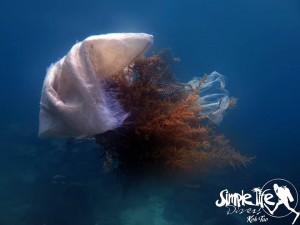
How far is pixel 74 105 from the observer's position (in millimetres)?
3002

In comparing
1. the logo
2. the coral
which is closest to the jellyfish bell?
the coral

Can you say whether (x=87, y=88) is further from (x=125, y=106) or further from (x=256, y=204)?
(x=256, y=204)

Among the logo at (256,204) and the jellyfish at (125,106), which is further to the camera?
the logo at (256,204)

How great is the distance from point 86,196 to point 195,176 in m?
3.56

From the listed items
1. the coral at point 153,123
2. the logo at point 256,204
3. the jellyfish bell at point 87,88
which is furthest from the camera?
the logo at point 256,204

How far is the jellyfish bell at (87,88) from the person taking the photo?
2.99 metres

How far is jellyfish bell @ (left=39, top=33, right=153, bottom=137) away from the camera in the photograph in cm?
299

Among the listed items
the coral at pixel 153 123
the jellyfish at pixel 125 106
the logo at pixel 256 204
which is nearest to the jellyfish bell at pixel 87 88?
the jellyfish at pixel 125 106

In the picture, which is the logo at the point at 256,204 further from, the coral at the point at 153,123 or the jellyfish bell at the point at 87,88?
the jellyfish bell at the point at 87,88

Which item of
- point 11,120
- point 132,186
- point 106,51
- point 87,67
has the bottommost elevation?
point 132,186

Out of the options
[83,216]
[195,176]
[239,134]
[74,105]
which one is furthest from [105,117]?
[239,134]

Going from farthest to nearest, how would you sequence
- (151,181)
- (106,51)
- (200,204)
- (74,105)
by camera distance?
(200,204) → (151,181) → (106,51) → (74,105)

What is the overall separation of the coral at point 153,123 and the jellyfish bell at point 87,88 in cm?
23

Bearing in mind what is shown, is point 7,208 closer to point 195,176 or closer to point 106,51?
point 195,176
